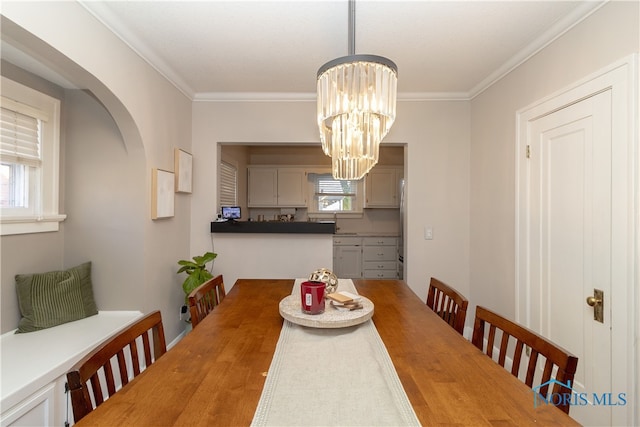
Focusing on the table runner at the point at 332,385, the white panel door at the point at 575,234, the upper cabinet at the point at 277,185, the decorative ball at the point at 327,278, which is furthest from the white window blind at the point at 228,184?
the white panel door at the point at 575,234

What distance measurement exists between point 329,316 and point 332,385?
1.46 ft

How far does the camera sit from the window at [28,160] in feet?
6.39

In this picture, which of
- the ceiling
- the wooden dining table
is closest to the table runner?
the wooden dining table

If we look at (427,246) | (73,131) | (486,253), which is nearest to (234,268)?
(73,131)

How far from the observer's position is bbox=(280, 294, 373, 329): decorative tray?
4.24 ft

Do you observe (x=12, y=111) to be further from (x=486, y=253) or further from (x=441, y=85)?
(x=486, y=253)

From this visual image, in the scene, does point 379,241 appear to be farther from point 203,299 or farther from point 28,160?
point 28,160

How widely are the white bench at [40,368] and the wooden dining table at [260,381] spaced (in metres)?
0.92

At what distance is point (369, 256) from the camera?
514 cm

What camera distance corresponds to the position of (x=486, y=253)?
285cm

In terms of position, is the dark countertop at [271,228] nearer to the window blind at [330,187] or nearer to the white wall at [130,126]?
the white wall at [130,126]

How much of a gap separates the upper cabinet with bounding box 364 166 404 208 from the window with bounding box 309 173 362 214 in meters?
0.22

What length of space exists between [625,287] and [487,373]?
1.08m

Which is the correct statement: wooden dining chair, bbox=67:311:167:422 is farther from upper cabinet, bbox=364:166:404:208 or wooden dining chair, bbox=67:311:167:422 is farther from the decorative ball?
upper cabinet, bbox=364:166:404:208
